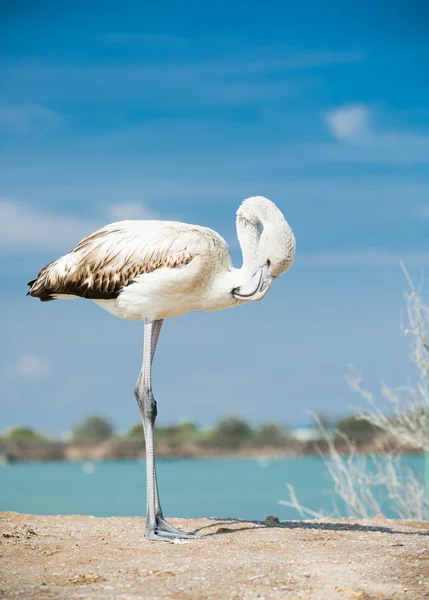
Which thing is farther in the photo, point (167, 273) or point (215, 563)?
point (167, 273)

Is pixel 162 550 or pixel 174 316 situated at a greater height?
pixel 174 316

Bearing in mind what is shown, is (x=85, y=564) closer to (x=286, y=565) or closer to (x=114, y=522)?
(x=286, y=565)

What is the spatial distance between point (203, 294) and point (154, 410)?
132 cm

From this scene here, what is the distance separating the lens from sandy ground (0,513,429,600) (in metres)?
7.07

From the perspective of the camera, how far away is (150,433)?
371 inches

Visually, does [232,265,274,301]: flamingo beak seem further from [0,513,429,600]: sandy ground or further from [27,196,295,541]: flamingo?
[0,513,429,600]: sandy ground

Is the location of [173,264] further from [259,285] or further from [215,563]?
[215,563]

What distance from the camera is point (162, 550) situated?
8523mm

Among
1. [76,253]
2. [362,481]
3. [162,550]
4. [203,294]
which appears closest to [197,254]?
[203,294]

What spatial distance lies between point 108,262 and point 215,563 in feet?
11.1

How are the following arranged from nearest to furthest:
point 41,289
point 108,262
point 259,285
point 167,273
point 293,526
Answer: point 167,273
point 259,285
point 108,262
point 41,289
point 293,526

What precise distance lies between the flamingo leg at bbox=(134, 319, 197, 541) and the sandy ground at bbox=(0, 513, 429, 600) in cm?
23

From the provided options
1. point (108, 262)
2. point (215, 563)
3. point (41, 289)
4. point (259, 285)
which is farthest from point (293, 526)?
point (41, 289)

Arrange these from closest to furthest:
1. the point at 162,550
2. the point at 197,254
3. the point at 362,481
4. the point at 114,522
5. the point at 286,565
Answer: the point at 286,565 → the point at 162,550 → the point at 197,254 → the point at 114,522 → the point at 362,481
